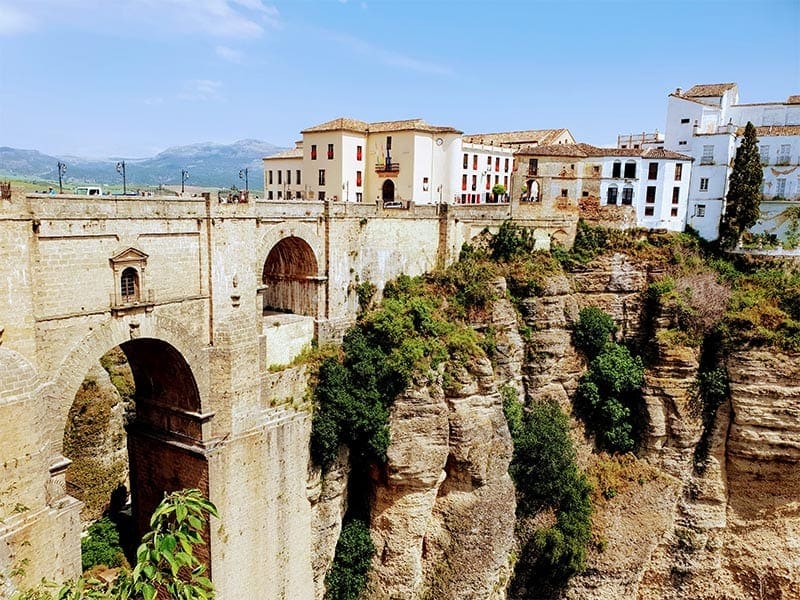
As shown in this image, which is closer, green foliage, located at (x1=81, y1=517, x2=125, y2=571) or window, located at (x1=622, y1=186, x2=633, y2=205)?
green foliage, located at (x1=81, y1=517, x2=125, y2=571)

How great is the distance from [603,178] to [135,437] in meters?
25.3

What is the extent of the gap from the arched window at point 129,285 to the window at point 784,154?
36.5 m

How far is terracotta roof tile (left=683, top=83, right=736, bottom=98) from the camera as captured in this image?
36.1 m

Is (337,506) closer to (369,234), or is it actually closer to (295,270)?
(295,270)

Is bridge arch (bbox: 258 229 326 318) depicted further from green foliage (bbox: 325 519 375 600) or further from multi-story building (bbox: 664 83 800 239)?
multi-story building (bbox: 664 83 800 239)

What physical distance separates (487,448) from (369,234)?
955cm

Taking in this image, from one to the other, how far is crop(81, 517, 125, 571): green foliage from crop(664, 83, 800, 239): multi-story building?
31611 mm

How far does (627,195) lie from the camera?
32812 millimetres

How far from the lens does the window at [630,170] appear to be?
32644 millimetres

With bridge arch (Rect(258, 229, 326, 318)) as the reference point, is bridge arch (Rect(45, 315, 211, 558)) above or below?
below

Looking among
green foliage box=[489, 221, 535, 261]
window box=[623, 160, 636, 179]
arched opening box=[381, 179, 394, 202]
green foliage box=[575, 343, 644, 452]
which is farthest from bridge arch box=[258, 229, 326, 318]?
window box=[623, 160, 636, 179]

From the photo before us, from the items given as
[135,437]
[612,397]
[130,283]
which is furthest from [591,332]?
[130,283]

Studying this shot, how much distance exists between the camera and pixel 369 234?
80.0 ft

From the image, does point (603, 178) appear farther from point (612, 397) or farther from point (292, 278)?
point (292, 278)
